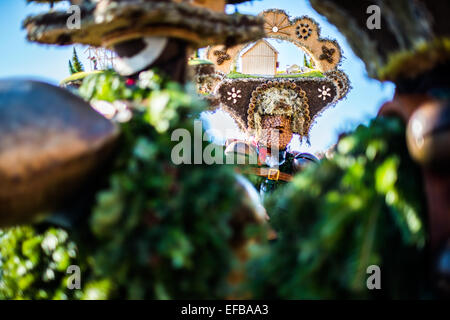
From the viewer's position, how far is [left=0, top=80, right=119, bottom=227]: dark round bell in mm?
1730

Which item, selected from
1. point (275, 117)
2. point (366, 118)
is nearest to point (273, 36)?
point (275, 117)

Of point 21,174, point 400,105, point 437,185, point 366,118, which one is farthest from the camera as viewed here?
point 366,118

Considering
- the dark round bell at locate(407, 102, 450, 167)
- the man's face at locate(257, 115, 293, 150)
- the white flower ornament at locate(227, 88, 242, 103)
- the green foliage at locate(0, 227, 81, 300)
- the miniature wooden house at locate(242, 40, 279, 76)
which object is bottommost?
the green foliage at locate(0, 227, 81, 300)

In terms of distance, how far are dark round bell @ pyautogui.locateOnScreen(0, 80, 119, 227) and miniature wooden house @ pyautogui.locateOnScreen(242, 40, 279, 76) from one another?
601 cm

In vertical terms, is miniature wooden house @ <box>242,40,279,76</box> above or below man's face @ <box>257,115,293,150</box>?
above

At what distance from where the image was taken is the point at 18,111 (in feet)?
5.93

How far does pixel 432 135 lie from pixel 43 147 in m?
1.37

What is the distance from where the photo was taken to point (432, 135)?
1537 mm

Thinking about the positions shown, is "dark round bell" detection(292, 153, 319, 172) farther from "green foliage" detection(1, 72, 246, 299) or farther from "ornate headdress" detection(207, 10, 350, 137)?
"green foliage" detection(1, 72, 246, 299)

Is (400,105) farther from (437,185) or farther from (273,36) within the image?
(273,36)

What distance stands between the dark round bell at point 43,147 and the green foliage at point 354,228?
773 mm

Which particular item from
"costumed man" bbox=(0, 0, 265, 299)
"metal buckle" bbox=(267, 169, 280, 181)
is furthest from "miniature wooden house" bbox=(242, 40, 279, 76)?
"costumed man" bbox=(0, 0, 265, 299)

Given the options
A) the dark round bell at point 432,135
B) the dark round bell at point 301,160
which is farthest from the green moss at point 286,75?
the dark round bell at point 432,135
